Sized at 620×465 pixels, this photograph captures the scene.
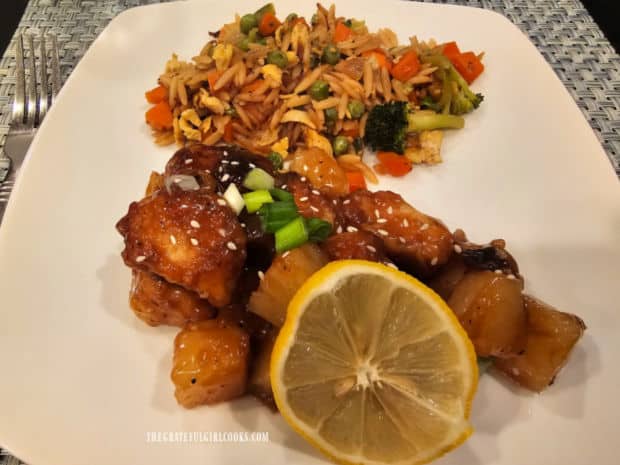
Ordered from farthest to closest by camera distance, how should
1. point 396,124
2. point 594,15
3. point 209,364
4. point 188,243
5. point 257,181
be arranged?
point 594,15
point 396,124
point 257,181
point 188,243
point 209,364

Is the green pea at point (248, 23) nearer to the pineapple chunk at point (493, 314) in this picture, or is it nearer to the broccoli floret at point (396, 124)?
the broccoli floret at point (396, 124)

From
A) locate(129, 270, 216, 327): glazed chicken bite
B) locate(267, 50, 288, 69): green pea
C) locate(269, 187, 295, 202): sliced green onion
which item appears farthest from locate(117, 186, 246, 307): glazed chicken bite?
locate(267, 50, 288, 69): green pea

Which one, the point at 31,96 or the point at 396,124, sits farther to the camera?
the point at 31,96

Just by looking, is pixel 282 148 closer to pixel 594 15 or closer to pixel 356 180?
pixel 356 180

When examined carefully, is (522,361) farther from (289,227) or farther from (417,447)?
(289,227)

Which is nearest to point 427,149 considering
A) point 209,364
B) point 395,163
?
point 395,163

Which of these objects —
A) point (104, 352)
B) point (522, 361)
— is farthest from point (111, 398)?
point (522, 361)

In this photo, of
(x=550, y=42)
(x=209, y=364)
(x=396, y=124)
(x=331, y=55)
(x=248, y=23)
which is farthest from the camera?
(x=550, y=42)
